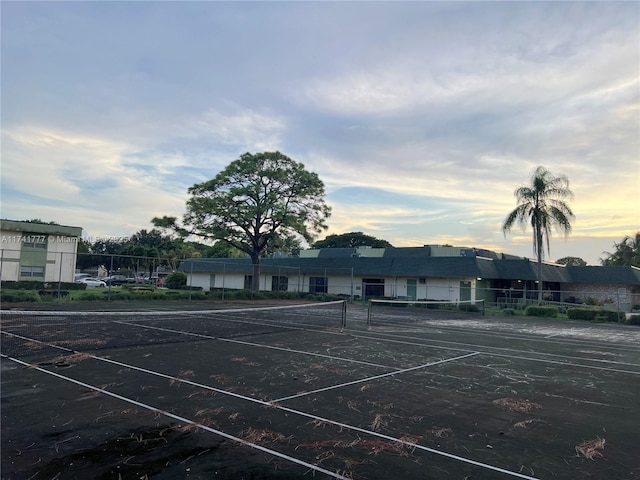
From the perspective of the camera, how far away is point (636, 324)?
2627 cm

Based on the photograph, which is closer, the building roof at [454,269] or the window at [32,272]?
the window at [32,272]

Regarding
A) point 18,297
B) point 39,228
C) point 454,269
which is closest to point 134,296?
point 18,297

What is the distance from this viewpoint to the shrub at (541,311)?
96.7 feet

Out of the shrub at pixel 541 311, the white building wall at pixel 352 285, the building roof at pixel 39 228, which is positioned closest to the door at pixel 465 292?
the white building wall at pixel 352 285

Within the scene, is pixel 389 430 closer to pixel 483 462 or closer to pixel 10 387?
pixel 483 462

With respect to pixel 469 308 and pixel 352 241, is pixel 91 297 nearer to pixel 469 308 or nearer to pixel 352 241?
pixel 469 308

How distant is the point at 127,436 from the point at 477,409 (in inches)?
195

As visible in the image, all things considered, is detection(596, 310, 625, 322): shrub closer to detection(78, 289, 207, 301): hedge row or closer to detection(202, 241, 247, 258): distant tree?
detection(78, 289, 207, 301): hedge row

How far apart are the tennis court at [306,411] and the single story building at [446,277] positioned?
80.8ft

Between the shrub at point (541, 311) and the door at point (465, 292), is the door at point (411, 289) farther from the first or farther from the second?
the shrub at point (541, 311)

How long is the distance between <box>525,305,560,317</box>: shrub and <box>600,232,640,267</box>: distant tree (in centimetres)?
2892

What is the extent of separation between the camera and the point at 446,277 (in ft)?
126

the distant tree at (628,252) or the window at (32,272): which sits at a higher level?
the distant tree at (628,252)

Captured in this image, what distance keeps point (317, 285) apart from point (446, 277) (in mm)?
13698
